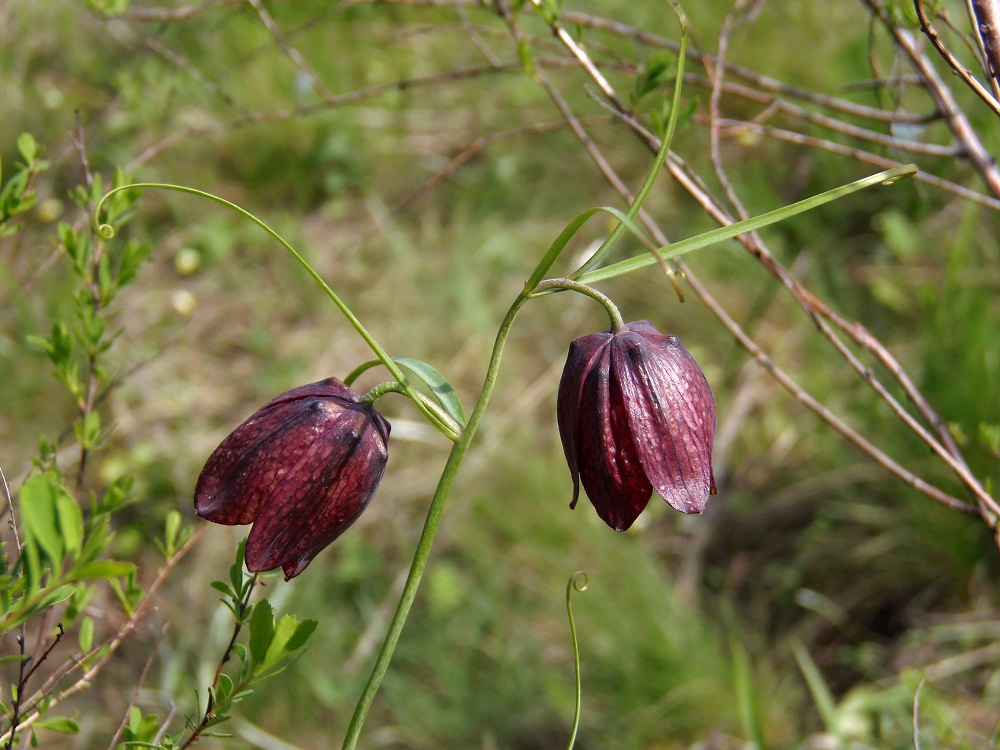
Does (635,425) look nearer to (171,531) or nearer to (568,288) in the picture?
(568,288)

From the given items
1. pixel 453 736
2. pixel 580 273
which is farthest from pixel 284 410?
pixel 453 736

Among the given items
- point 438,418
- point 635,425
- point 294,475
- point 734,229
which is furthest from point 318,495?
point 734,229

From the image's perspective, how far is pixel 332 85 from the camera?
9.78 feet

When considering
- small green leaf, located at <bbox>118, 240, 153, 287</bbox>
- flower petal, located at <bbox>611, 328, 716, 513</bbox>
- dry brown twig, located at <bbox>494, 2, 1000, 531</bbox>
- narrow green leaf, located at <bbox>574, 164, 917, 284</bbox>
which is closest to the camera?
narrow green leaf, located at <bbox>574, 164, 917, 284</bbox>

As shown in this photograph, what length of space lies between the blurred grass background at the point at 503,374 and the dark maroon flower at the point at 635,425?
64 cm

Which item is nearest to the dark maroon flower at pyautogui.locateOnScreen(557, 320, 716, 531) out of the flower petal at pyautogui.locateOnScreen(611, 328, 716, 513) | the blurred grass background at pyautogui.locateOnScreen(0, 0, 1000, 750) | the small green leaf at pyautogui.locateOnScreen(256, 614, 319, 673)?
the flower petal at pyautogui.locateOnScreen(611, 328, 716, 513)

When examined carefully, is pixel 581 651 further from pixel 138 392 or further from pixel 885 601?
pixel 138 392

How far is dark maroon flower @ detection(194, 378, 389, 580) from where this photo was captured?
773 millimetres

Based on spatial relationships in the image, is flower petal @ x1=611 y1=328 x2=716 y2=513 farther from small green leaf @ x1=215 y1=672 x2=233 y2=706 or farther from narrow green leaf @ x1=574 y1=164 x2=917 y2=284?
small green leaf @ x1=215 y1=672 x2=233 y2=706

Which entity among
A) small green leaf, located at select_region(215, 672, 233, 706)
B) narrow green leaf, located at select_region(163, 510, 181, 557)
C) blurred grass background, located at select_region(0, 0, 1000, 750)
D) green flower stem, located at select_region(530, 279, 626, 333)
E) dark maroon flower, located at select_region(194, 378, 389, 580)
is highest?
green flower stem, located at select_region(530, 279, 626, 333)

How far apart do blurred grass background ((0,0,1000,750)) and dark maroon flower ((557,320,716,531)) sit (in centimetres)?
64

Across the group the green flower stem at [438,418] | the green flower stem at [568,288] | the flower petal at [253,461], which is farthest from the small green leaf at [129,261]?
the green flower stem at [568,288]

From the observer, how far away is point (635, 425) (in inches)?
30.2

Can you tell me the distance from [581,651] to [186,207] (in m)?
1.76
